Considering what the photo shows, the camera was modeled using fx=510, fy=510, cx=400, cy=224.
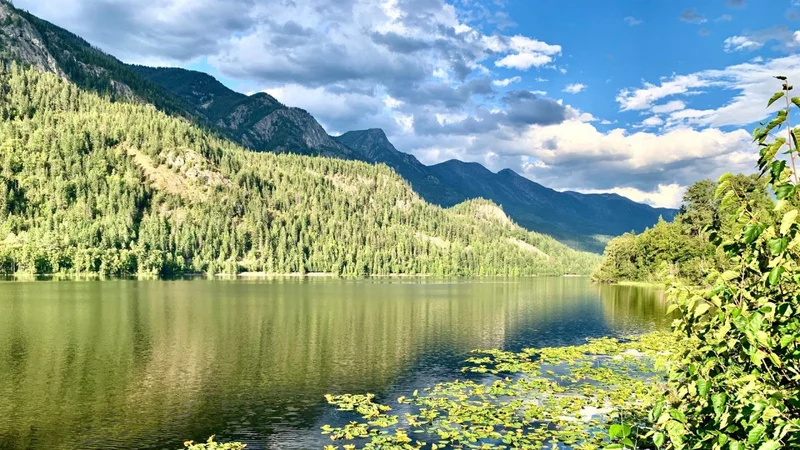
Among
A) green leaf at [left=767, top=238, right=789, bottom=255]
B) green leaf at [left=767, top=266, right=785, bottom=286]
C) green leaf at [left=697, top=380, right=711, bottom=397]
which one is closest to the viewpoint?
green leaf at [left=767, top=238, right=789, bottom=255]

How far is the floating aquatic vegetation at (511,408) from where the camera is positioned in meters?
33.7

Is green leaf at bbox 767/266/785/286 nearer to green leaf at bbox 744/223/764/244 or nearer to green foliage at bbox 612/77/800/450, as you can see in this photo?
Result: green foliage at bbox 612/77/800/450

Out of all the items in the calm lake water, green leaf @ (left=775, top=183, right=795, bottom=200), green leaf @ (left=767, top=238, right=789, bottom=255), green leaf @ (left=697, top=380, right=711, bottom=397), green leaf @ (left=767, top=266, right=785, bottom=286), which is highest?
green leaf @ (left=775, top=183, right=795, bottom=200)

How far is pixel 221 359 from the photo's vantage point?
201ft

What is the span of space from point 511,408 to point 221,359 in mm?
36835

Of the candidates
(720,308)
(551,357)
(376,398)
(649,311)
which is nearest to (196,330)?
(376,398)

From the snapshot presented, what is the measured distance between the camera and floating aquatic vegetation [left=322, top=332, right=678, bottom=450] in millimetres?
33719

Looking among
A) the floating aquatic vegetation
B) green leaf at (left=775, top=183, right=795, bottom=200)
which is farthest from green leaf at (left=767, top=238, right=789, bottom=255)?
the floating aquatic vegetation

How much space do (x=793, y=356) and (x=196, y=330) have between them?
84888mm

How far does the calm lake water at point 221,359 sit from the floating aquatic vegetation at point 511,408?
3.50 m

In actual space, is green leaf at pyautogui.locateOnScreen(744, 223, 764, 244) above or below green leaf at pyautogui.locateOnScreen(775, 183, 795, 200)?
below

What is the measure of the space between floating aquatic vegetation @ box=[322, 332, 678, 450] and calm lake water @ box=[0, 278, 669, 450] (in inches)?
138

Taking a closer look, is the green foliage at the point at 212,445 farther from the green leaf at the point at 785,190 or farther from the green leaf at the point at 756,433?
the green leaf at the point at 785,190

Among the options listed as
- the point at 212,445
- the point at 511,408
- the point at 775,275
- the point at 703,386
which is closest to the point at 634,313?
the point at 511,408
